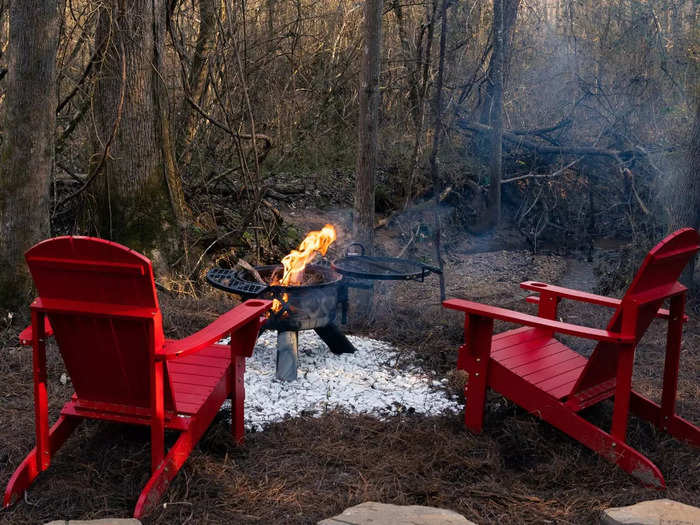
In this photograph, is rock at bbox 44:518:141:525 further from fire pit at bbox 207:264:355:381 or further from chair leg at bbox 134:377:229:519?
fire pit at bbox 207:264:355:381

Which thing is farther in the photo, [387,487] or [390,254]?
[390,254]

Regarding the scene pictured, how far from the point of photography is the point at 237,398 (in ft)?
10.0

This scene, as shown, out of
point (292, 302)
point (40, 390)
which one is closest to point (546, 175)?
point (292, 302)

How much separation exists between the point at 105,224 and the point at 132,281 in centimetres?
390

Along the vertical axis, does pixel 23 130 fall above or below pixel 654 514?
above

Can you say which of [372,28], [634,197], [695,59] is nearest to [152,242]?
[372,28]

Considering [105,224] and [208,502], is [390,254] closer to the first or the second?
[105,224]

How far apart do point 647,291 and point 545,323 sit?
44cm

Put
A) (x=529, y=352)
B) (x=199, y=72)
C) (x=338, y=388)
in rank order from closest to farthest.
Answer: (x=529, y=352) → (x=338, y=388) → (x=199, y=72)

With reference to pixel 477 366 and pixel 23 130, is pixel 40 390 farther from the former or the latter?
pixel 23 130

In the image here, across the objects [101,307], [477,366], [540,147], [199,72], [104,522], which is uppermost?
[199,72]

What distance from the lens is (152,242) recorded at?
5.84 meters

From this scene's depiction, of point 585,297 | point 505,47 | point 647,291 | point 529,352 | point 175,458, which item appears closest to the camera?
point 175,458

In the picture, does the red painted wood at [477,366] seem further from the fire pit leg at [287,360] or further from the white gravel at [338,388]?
the fire pit leg at [287,360]
